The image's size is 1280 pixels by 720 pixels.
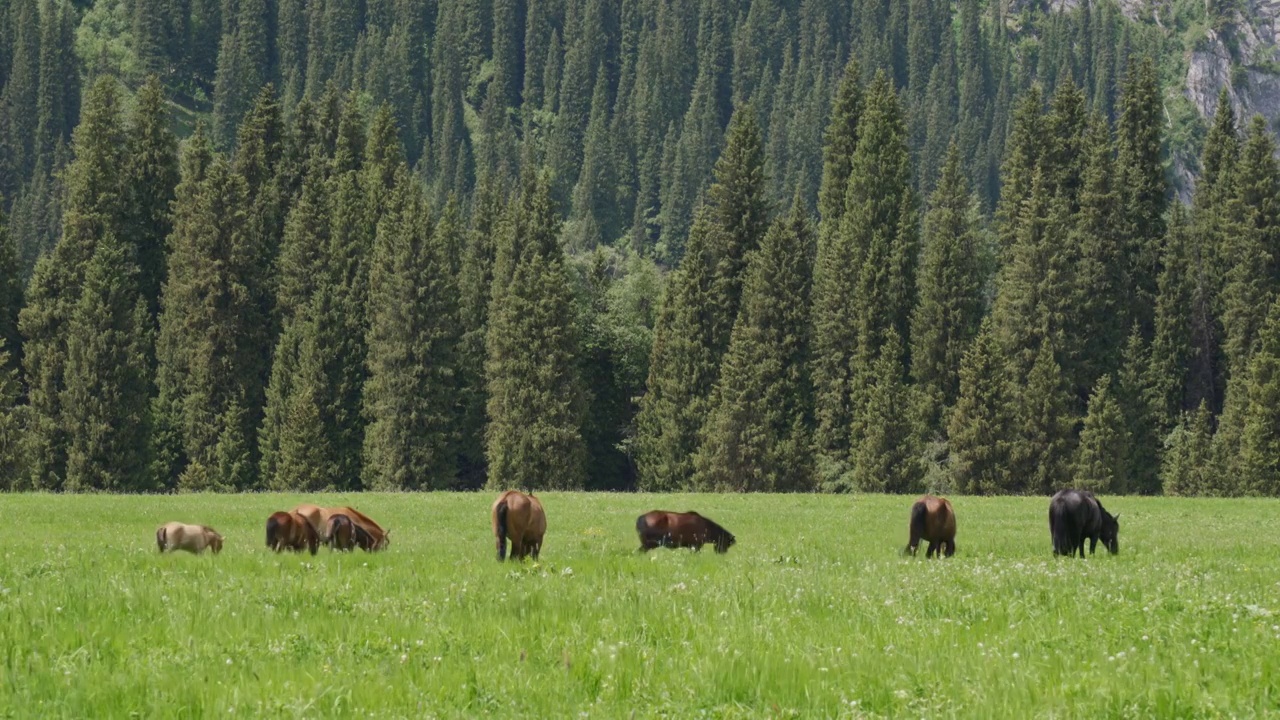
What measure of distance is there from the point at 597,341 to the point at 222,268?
24211mm

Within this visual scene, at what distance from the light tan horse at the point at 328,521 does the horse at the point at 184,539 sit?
1.85 metres

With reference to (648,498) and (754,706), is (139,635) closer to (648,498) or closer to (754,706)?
(754,706)

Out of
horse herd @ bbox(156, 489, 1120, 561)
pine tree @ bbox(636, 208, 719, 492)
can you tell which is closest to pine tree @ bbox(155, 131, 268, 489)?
pine tree @ bbox(636, 208, 719, 492)

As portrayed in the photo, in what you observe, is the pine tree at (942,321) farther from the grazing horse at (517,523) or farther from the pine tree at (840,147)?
the grazing horse at (517,523)

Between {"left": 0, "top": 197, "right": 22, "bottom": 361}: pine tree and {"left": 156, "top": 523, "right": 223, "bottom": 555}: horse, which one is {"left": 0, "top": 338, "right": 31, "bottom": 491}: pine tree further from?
{"left": 156, "top": 523, "right": 223, "bottom": 555}: horse

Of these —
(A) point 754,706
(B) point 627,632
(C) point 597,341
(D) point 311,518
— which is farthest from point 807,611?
(C) point 597,341

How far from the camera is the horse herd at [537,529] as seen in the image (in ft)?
63.2

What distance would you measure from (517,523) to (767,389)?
204 feet

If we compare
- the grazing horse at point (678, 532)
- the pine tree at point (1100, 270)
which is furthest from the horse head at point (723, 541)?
the pine tree at point (1100, 270)

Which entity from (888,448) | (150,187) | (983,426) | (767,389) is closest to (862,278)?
(767,389)

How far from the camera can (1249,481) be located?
241 ft

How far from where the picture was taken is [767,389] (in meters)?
80.5

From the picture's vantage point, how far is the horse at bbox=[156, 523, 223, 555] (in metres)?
22.6

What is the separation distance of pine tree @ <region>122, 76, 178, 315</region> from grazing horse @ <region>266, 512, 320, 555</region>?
236 feet
